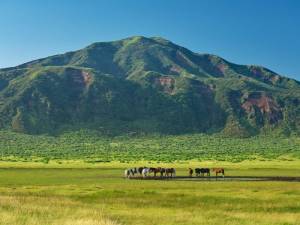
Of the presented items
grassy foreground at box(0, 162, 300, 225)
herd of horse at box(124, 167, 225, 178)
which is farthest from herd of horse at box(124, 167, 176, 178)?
grassy foreground at box(0, 162, 300, 225)

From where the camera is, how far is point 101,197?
41250 mm

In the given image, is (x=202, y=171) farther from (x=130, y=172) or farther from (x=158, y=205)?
(x=158, y=205)

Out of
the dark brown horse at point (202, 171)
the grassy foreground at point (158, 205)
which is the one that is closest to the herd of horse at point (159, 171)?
the dark brown horse at point (202, 171)

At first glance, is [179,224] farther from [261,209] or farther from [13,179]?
[13,179]

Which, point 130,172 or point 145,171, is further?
point 145,171

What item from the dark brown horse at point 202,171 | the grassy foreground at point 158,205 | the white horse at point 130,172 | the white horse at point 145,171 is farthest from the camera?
the white horse at point 145,171

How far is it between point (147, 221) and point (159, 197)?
13.2m

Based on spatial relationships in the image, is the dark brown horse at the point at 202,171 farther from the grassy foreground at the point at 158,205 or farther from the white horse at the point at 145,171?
the grassy foreground at the point at 158,205

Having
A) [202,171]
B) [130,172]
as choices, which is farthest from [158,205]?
[202,171]

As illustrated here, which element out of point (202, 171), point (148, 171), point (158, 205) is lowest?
point (158, 205)

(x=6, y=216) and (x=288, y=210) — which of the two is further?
(x=288, y=210)

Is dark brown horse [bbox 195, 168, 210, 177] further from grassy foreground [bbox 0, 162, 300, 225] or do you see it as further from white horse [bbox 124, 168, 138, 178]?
grassy foreground [bbox 0, 162, 300, 225]

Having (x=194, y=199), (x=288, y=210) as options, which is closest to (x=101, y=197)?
(x=194, y=199)

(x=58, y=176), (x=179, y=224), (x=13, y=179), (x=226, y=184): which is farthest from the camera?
(x=58, y=176)
